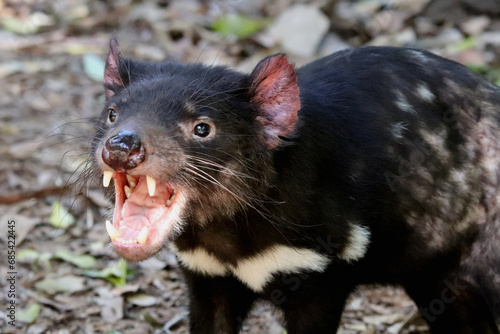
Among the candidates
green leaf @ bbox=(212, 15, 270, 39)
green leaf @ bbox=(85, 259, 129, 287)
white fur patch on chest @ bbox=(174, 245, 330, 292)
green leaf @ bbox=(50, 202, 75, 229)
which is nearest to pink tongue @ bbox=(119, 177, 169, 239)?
white fur patch on chest @ bbox=(174, 245, 330, 292)

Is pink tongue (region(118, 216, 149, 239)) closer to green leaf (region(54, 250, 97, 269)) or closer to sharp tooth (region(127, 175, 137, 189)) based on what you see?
sharp tooth (region(127, 175, 137, 189))

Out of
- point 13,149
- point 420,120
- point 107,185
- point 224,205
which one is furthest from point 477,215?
point 13,149

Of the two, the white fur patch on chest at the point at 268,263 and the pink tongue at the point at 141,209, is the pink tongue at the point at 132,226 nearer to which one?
the pink tongue at the point at 141,209

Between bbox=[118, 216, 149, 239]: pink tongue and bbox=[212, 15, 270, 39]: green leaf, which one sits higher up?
bbox=[118, 216, 149, 239]: pink tongue

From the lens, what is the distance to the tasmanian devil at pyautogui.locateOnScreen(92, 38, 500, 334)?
2.66m

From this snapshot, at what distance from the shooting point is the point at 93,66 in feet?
21.7

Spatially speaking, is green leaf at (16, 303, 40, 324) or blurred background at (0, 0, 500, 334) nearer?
green leaf at (16, 303, 40, 324)

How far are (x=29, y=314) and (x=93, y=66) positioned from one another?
321 centimetres

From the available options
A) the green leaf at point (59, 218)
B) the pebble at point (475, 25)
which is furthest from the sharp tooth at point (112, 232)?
the pebble at point (475, 25)

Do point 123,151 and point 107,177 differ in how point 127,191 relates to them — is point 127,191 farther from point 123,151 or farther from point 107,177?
point 123,151

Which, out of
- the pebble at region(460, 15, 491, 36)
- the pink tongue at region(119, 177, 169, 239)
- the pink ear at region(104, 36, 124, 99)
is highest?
the pink ear at region(104, 36, 124, 99)

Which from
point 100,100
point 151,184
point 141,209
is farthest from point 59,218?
point 151,184

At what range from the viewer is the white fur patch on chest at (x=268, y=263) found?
115 inches

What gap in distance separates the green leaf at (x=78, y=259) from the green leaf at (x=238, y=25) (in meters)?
3.11
